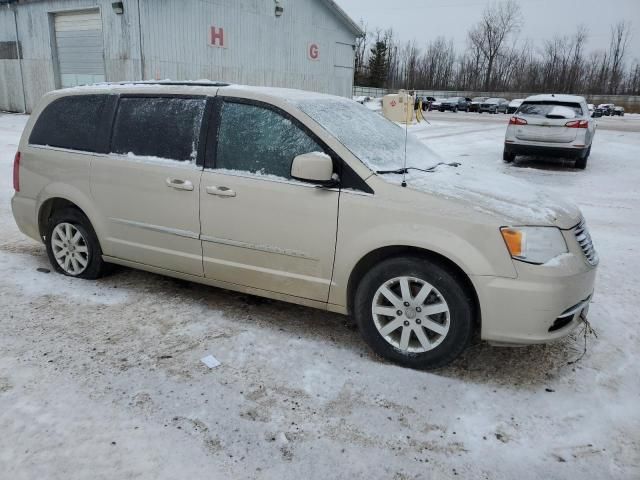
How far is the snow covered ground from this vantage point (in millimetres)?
2580

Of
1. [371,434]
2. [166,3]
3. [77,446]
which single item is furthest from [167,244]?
[166,3]

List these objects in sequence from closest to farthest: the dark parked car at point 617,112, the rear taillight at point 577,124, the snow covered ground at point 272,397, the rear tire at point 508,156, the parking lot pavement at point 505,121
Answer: the snow covered ground at point 272,397, the rear taillight at point 577,124, the rear tire at point 508,156, the parking lot pavement at point 505,121, the dark parked car at point 617,112

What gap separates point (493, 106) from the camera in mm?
48656

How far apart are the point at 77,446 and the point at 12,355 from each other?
1.22m

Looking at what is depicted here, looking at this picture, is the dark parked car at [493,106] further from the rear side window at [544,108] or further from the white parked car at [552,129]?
the rear side window at [544,108]

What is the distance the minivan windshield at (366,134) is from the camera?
3715 millimetres

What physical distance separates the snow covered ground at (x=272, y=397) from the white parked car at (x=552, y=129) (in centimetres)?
881

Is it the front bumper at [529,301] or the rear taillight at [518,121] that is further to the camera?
the rear taillight at [518,121]

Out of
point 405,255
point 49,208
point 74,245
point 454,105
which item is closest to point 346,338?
point 405,255

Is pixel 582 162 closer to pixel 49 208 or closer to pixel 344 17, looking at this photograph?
pixel 49 208

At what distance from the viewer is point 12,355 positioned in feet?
11.4

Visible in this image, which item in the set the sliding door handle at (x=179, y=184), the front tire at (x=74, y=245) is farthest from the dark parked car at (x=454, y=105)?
the sliding door handle at (x=179, y=184)

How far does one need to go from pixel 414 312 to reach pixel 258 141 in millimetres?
1646

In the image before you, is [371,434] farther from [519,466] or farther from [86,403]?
[86,403]
